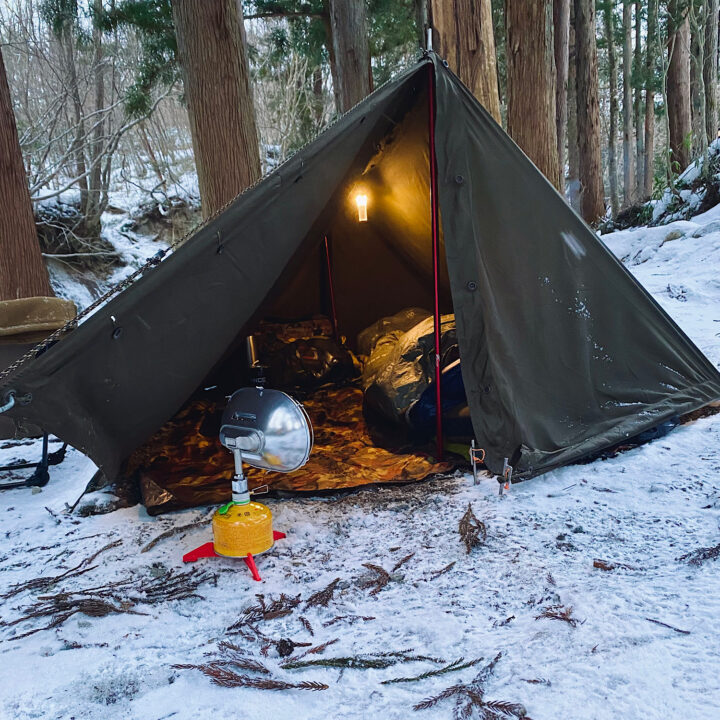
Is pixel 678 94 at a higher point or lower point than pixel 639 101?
lower

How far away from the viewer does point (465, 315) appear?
276 cm

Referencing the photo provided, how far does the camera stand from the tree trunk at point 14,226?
5.27 metres

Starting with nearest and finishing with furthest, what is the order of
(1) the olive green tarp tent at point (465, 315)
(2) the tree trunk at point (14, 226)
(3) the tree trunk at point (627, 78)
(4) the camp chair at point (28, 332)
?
(1) the olive green tarp tent at point (465, 315) < (4) the camp chair at point (28, 332) < (2) the tree trunk at point (14, 226) < (3) the tree trunk at point (627, 78)

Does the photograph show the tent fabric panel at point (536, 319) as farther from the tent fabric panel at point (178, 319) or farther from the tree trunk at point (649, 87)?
the tree trunk at point (649, 87)

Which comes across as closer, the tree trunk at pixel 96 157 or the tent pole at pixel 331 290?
the tent pole at pixel 331 290

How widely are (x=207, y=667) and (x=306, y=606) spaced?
42cm

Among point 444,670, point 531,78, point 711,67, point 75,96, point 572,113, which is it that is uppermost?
point 572,113

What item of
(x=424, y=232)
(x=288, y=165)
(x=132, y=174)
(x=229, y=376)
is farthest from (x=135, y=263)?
(x=288, y=165)

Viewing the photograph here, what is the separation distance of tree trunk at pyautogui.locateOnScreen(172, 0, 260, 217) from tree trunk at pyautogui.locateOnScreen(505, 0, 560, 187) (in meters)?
2.43

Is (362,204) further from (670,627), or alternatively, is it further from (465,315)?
(670,627)

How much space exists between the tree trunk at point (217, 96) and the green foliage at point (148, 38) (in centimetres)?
247

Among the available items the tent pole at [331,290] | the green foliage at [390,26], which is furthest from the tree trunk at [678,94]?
the tent pole at [331,290]

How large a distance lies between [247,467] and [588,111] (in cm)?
1072

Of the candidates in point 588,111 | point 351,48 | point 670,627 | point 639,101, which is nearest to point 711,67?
point 588,111
